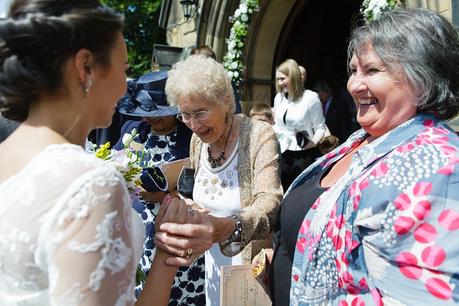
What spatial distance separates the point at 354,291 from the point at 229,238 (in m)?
0.66

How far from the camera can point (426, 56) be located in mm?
1653

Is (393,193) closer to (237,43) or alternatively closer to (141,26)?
(237,43)

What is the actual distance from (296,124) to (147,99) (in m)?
2.69

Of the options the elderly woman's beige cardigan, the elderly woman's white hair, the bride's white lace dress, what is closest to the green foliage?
the elderly woman's white hair

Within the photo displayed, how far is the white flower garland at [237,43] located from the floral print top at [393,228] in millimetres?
6379

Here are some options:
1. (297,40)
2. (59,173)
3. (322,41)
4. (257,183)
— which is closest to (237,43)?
(297,40)

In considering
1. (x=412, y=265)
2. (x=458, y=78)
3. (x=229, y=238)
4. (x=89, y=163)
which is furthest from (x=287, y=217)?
(x=89, y=163)

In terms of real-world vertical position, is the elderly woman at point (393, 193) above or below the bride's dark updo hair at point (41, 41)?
below

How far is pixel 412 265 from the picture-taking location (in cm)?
145

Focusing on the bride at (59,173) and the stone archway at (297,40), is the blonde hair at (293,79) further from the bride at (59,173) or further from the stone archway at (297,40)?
the bride at (59,173)

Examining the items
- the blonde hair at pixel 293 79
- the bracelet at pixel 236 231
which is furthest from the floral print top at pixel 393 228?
the blonde hair at pixel 293 79

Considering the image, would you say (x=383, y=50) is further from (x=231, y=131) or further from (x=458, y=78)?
(x=231, y=131)

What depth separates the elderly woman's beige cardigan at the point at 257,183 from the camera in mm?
2189

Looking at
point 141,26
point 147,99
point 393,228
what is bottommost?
point 141,26
